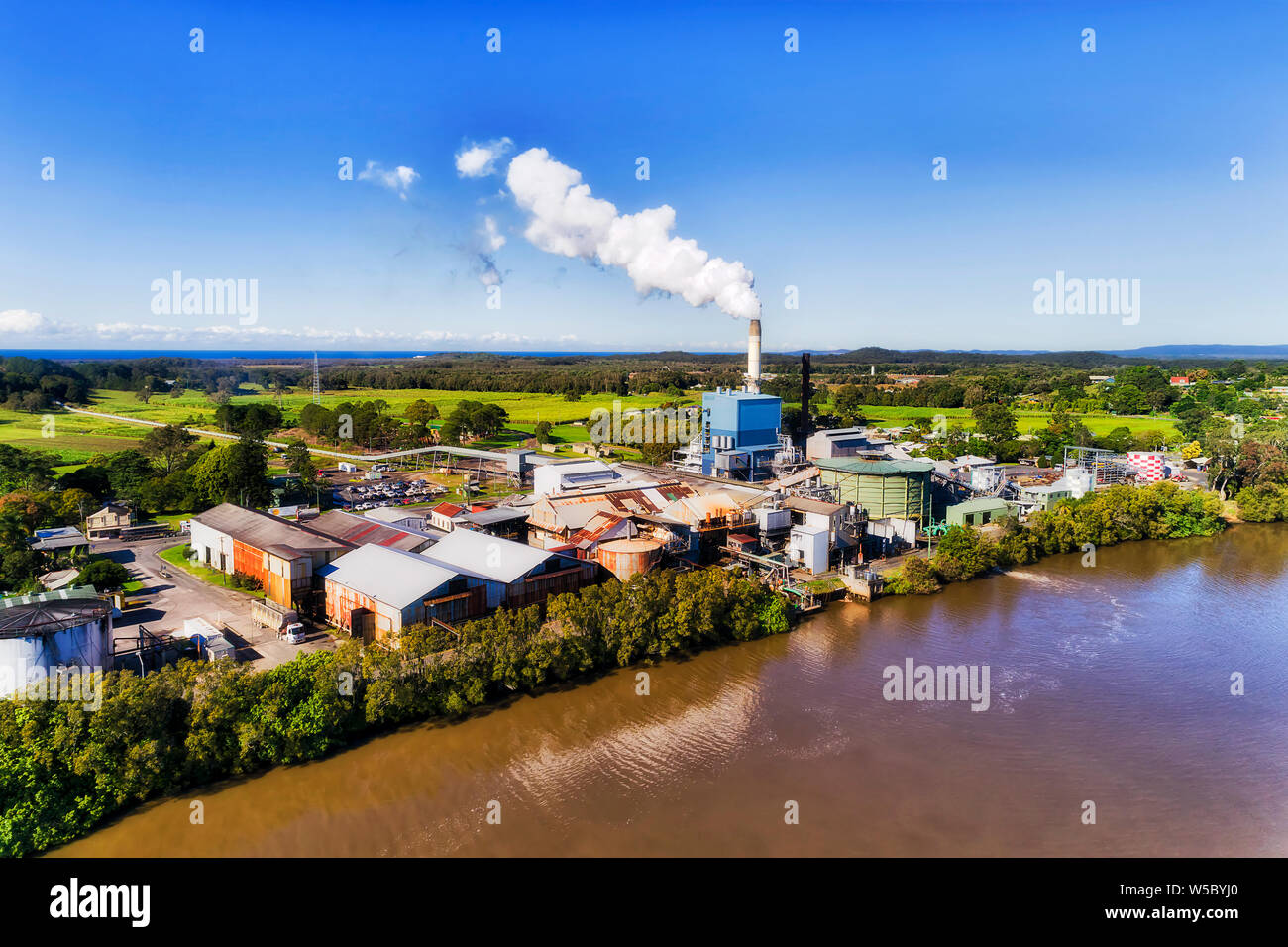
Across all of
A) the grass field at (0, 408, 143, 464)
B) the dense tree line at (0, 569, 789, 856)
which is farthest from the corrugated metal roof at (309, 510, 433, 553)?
the grass field at (0, 408, 143, 464)

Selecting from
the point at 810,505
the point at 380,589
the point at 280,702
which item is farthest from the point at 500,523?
the point at 280,702

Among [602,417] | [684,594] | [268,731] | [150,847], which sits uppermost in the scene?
[602,417]

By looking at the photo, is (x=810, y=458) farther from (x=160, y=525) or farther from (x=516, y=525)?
(x=160, y=525)

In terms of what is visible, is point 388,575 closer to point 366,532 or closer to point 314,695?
point 314,695

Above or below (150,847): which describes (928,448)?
above

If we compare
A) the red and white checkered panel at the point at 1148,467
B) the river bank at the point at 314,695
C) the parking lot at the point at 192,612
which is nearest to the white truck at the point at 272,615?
the parking lot at the point at 192,612

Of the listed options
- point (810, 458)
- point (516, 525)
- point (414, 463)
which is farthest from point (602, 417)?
point (516, 525)

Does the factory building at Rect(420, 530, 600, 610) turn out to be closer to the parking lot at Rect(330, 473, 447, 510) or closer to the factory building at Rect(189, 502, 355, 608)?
the factory building at Rect(189, 502, 355, 608)

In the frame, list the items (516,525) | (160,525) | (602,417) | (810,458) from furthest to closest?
(602,417) → (810,458) → (160,525) → (516,525)
